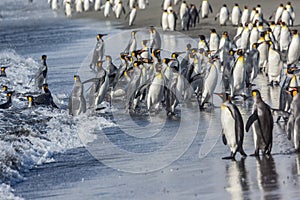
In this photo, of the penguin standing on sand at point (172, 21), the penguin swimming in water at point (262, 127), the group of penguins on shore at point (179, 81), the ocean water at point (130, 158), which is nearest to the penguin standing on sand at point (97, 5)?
the penguin standing on sand at point (172, 21)

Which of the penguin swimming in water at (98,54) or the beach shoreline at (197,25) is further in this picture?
the beach shoreline at (197,25)

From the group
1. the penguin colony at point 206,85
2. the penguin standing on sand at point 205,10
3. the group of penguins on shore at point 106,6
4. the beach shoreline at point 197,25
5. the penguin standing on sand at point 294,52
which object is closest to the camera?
the penguin colony at point 206,85

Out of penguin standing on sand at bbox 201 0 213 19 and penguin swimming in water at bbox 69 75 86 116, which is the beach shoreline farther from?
penguin swimming in water at bbox 69 75 86 116

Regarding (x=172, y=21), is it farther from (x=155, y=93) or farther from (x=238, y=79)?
(x=155, y=93)

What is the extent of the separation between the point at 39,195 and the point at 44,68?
886 cm

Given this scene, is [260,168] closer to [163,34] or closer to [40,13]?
[163,34]

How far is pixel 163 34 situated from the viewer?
2491 centimetres

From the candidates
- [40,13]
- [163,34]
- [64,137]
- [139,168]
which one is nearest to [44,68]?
[64,137]

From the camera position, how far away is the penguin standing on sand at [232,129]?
27.5ft

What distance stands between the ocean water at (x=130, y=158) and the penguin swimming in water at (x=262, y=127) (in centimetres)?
19

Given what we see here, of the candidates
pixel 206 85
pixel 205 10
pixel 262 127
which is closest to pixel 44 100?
pixel 206 85

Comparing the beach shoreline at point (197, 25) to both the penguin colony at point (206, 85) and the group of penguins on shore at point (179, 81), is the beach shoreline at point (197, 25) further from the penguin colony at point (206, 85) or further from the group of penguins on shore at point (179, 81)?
the group of penguins on shore at point (179, 81)

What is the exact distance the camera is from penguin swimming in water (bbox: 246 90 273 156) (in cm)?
838

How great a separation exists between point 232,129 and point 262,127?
1.10ft
